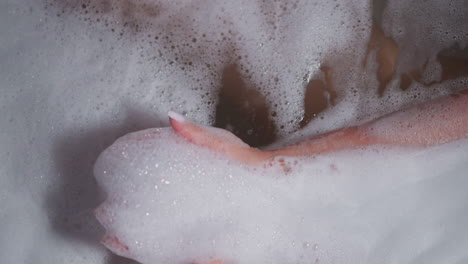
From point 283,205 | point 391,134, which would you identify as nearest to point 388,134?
point 391,134

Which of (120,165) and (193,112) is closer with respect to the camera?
(120,165)

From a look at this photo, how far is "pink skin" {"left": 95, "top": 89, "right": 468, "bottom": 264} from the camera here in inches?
28.7

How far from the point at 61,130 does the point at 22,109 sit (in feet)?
0.22

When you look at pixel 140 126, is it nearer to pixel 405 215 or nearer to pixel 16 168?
pixel 16 168

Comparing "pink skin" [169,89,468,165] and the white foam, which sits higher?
"pink skin" [169,89,468,165]

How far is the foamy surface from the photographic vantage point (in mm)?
710

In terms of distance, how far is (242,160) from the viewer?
73cm

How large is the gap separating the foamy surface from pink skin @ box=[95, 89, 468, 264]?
0.6 inches

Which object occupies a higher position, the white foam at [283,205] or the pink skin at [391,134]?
the pink skin at [391,134]

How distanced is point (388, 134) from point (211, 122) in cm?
27

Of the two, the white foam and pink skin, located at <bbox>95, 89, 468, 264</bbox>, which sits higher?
pink skin, located at <bbox>95, 89, 468, 264</bbox>

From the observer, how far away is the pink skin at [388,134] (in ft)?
2.39

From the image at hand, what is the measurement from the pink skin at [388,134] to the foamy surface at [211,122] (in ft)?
0.05

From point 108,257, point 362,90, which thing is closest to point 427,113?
point 362,90
